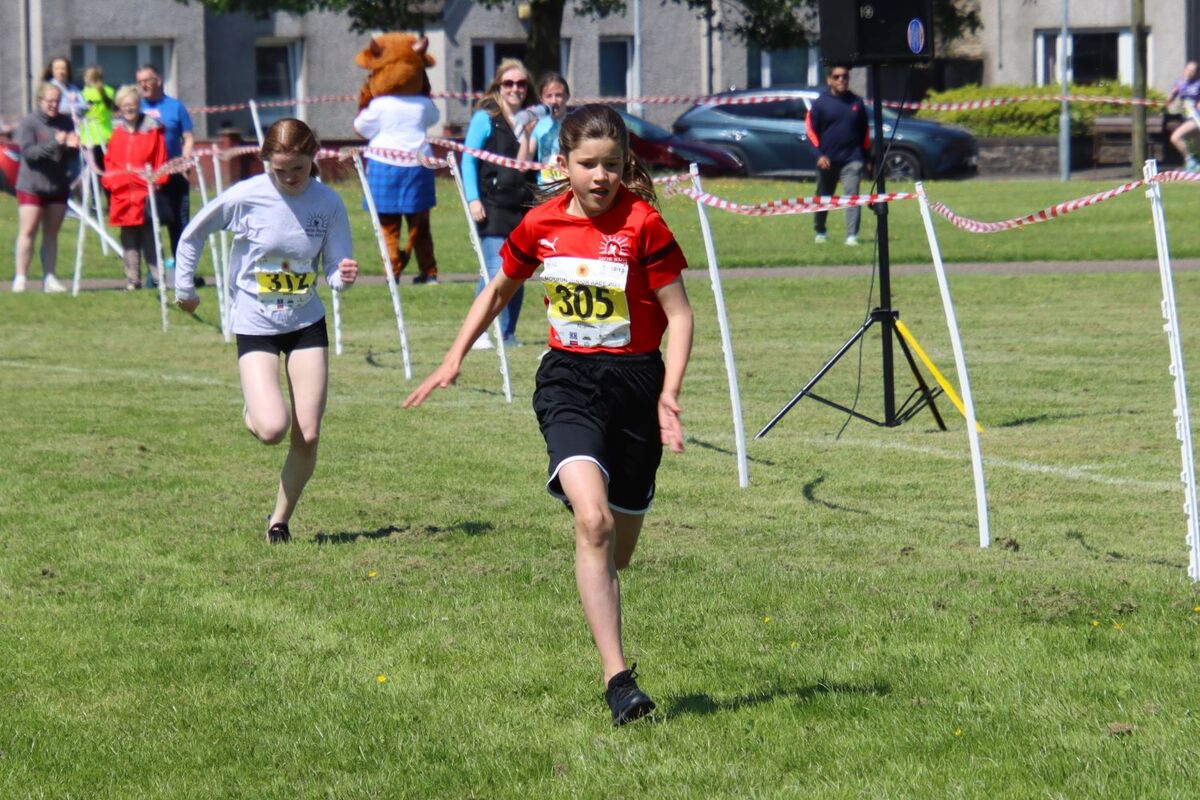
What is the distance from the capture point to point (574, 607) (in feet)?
23.0

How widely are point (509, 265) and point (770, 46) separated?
28.5m

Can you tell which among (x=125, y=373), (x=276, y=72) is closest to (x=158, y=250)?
(x=125, y=373)

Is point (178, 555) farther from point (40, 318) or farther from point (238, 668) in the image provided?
Answer: point (40, 318)

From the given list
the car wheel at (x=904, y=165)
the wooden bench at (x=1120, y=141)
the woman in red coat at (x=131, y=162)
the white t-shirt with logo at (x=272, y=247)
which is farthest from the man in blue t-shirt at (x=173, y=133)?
the wooden bench at (x=1120, y=141)

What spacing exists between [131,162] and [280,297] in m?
11.4

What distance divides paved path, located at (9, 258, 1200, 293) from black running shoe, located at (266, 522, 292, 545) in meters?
11.7

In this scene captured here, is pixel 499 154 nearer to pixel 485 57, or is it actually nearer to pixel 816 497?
pixel 816 497

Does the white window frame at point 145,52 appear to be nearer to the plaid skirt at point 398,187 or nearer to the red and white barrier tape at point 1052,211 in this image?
the plaid skirt at point 398,187

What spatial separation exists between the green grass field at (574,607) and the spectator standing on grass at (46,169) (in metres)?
6.39

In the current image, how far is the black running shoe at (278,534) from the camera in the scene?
8.31 metres

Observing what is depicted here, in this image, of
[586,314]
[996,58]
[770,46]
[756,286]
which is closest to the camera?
[586,314]

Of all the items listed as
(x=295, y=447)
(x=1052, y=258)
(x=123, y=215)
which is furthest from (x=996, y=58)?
(x=295, y=447)

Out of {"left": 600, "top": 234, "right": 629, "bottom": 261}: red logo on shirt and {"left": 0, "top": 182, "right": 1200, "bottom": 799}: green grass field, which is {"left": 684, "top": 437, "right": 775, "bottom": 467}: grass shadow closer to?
{"left": 0, "top": 182, "right": 1200, "bottom": 799}: green grass field

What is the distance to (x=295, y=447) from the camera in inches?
324
